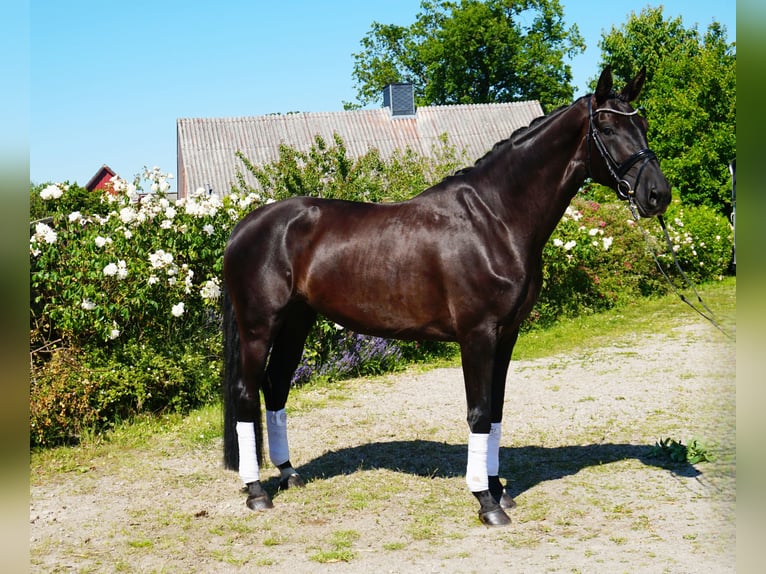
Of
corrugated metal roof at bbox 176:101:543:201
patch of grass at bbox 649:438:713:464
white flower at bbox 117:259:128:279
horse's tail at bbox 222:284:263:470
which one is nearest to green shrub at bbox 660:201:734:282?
corrugated metal roof at bbox 176:101:543:201

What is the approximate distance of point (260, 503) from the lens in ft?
15.7

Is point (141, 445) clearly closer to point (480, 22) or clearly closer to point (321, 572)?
point (321, 572)

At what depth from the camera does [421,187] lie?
43.1 feet

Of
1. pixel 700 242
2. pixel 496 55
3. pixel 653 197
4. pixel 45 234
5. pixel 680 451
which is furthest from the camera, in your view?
pixel 496 55

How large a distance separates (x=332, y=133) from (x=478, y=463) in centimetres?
2471

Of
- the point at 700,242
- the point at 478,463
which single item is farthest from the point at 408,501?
the point at 700,242

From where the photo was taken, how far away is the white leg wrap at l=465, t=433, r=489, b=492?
173 inches

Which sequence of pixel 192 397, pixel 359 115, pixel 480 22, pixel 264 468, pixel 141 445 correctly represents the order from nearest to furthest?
pixel 264 468, pixel 141 445, pixel 192 397, pixel 359 115, pixel 480 22

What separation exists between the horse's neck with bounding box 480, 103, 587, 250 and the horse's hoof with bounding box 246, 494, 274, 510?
95.1 inches

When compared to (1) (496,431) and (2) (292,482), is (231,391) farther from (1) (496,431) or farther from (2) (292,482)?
(1) (496,431)

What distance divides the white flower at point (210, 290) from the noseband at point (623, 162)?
14.6 feet

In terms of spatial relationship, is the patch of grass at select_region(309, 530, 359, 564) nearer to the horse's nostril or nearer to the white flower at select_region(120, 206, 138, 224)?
the horse's nostril
